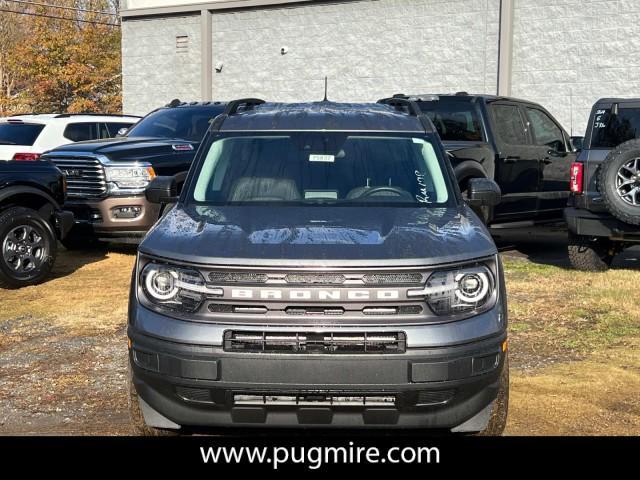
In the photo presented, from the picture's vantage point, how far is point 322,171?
192 inches

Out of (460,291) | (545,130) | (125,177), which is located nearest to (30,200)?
(125,177)

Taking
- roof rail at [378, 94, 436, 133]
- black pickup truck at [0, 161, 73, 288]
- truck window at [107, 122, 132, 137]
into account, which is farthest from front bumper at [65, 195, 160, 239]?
roof rail at [378, 94, 436, 133]

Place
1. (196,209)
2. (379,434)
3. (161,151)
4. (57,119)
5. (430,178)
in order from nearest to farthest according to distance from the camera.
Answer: (379,434) → (196,209) → (430,178) → (161,151) → (57,119)

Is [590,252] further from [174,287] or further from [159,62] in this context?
[159,62]

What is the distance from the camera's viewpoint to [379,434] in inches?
141

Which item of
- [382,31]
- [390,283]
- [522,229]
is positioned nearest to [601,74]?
[382,31]

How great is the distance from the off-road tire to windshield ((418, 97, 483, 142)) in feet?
23.4

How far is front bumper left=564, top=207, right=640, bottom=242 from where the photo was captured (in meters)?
8.50

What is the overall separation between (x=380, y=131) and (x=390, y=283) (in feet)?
5.58

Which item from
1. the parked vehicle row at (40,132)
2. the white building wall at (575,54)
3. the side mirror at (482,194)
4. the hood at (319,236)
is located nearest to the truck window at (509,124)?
the side mirror at (482,194)

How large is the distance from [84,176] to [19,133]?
321 cm

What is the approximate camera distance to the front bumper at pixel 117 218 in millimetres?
9875

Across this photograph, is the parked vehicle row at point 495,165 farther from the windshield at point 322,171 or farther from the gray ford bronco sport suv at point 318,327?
the gray ford bronco sport suv at point 318,327

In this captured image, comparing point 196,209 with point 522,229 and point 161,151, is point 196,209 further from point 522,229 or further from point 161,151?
point 522,229
